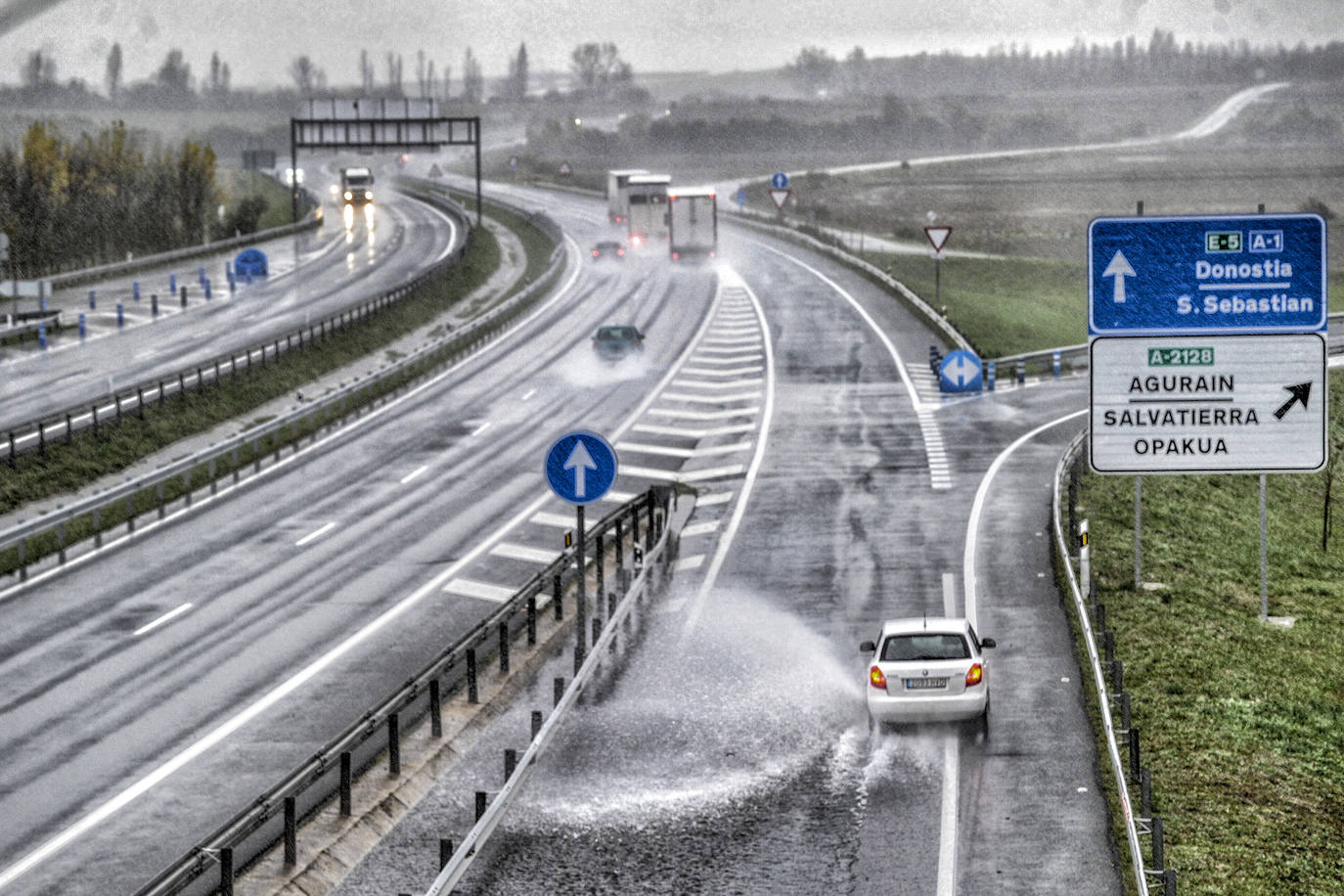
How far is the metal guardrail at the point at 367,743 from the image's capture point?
52.1ft

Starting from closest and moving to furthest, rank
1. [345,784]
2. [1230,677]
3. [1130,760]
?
[345,784] → [1130,760] → [1230,677]

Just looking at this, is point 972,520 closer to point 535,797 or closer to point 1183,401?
point 1183,401

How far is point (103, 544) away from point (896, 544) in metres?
16.4

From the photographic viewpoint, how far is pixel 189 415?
163 feet

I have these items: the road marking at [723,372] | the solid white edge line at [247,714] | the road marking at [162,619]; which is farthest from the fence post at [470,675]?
the road marking at [723,372]

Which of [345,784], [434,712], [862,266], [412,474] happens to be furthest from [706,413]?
[862,266]

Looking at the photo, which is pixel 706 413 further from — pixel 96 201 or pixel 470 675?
pixel 96 201

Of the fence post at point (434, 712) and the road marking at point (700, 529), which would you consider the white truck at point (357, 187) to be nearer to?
the road marking at point (700, 529)

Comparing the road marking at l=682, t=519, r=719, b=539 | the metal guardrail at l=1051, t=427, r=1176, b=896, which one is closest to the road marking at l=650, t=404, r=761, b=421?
the road marking at l=682, t=519, r=719, b=539

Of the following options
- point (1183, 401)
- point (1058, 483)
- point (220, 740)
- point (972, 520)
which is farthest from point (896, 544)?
point (220, 740)

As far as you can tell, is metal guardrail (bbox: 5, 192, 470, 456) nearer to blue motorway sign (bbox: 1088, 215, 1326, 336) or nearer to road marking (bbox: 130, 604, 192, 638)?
road marking (bbox: 130, 604, 192, 638)

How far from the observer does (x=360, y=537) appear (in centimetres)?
3678

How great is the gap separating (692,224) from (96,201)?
45681 mm

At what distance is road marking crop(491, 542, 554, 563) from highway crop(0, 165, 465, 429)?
1835 cm
